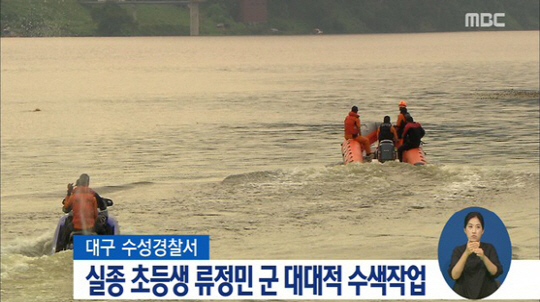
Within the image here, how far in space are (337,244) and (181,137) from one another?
31906mm

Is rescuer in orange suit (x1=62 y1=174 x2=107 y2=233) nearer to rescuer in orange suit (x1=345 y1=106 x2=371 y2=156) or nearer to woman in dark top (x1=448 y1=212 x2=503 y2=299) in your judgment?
woman in dark top (x1=448 y1=212 x2=503 y2=299)

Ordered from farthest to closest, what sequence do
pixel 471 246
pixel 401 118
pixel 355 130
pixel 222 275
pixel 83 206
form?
pixel 355 130, pixel 401 118, pixel 83 206, pixel 222 275, pixel 471 246

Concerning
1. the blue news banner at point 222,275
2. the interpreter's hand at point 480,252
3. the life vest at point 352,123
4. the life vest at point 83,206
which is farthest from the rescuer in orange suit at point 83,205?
the life vest at point 352,123

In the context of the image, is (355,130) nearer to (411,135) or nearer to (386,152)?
(386,152)

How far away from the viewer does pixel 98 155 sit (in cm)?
4672

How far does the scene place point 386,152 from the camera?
32.1 m

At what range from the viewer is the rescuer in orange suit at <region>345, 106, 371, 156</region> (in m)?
32.8

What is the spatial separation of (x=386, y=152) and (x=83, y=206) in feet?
51.9

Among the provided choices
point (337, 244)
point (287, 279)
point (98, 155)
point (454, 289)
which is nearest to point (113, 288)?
point (287, 279)

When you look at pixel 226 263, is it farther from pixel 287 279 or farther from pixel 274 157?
pixel 274 157

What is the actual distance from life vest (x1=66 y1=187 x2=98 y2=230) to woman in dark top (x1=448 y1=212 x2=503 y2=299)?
951cm
